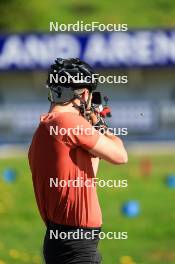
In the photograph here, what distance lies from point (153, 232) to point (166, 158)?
9.08 metres

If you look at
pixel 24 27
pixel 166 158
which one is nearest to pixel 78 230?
pixel 166 158

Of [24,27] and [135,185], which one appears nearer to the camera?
[135,185]

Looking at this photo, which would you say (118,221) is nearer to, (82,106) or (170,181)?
(170,181)

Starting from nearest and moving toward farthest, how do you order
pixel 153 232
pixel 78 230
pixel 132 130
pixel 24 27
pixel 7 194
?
pixel 78 230 < pixel 153 232 < pixel 7 194 < pixel 132 130 < pixel 24 27

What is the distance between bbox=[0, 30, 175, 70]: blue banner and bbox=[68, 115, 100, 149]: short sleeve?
19752 mm

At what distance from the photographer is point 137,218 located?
12.5 metres

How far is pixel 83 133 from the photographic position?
15.9 ft

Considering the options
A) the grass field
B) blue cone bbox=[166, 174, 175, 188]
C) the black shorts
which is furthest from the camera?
blue cone bbox=[166, 174, 175, 188]

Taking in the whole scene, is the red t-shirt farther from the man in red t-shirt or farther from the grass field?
the grass field

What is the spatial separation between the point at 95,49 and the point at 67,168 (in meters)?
20.8

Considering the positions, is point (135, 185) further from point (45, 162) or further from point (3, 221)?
point (45, 162)

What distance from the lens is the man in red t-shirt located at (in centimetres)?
488

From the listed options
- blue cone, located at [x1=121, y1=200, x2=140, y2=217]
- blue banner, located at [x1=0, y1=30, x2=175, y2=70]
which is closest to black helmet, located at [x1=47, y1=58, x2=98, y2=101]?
blue cone, located at [x1=121, y1=200, x2=140, y2=217]

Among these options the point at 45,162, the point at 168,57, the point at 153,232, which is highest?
the point at 168,57
